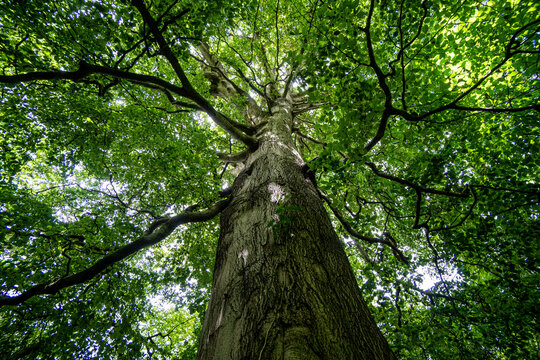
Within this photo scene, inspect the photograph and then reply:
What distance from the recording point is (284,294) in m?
1.36

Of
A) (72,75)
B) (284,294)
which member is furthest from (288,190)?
(72,75)

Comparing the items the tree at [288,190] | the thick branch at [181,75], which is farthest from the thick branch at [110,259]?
the thick branch at [181,75]

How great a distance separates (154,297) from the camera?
6.52m

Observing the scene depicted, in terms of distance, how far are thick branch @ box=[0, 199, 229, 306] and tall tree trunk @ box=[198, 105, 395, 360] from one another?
2.17ft

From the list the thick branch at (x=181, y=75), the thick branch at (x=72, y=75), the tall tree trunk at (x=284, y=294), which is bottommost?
the tall tree trunk at (x=284, y=294)

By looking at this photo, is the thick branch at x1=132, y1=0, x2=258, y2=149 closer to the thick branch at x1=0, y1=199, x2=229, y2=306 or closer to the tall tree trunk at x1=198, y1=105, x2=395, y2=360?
the thick branch at x1=0, y1=199, x2=229, y2=306

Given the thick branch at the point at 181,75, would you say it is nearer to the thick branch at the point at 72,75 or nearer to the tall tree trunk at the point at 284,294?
the thick branch at the point at 72,75

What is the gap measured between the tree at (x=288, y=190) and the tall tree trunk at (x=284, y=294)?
11 mm

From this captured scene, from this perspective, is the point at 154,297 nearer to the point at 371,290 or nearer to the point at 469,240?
the point at 371,290

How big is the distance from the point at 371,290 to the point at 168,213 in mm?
4476

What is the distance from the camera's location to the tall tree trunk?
1.16 meters

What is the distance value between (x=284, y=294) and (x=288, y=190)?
124 cm

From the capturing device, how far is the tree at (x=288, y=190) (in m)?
1.61

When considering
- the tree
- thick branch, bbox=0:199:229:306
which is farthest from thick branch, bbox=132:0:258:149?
thick branch, bbox=0:199:229:306
